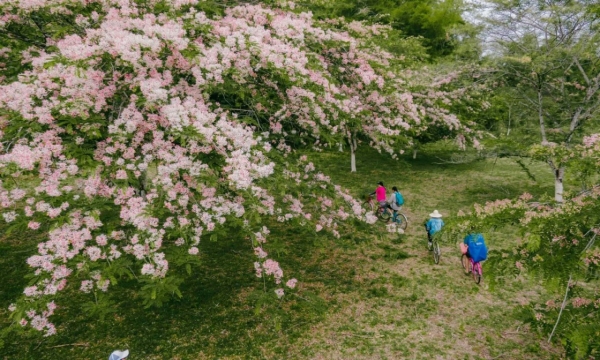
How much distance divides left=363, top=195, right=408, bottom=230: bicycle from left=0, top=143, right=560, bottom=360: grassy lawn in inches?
49.7

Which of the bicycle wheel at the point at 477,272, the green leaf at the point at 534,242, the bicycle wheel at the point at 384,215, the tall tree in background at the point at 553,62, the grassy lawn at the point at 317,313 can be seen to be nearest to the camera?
the green leaf at the point at 534,242

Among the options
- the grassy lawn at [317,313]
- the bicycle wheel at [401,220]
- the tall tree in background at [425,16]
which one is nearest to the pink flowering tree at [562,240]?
the grassy lawn at [317,313]

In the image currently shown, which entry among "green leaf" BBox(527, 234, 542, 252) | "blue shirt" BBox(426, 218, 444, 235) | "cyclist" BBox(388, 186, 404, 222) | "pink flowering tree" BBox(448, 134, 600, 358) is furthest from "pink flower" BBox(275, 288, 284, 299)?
"cyclist" BBox(388, 186, 404, 222)

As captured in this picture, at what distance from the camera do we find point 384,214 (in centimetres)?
1379

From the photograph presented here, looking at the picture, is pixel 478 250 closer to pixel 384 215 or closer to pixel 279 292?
pixel 384 215

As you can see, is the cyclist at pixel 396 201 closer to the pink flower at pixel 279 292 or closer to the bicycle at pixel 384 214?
the bicycle at pixel 384 214

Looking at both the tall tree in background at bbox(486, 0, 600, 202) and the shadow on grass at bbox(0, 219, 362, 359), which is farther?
the tall tree in background at bbox(486, 0, 600, 202)

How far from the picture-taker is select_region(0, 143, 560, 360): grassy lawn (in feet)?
22.1

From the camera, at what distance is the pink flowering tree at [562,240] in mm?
3980

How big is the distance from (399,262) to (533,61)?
773 cm

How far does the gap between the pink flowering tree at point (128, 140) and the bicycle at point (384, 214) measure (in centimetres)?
699

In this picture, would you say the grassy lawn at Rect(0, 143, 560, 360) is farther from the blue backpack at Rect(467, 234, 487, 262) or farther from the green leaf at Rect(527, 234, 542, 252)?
the blue backpack at Rect(467, 234, 487, 262)

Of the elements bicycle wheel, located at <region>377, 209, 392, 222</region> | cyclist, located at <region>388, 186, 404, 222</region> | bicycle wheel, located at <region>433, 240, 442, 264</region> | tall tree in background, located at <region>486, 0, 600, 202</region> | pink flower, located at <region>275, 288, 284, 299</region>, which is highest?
tall tree in background, located at <region>486, 0, 600, 202</region>

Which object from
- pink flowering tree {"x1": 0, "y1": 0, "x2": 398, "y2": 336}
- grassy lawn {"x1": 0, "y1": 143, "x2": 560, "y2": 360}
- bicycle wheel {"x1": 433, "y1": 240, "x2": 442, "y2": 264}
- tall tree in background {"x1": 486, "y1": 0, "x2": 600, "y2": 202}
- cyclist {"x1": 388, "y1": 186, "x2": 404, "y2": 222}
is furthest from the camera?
cyclist {"x1": 388, "y1": 186, "x2": 404, "y2": 222}
